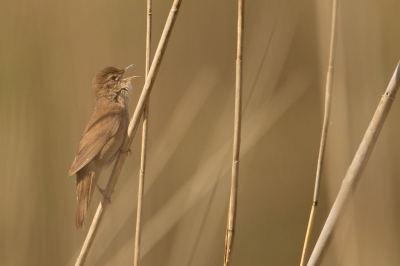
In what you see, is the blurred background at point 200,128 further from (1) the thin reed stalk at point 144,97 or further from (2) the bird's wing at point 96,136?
(1) the thin reed stalk at point 144,97

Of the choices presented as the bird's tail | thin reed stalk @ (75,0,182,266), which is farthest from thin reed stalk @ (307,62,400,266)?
the bird's tail

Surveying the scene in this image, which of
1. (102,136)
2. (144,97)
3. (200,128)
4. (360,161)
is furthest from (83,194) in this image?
(200,128)

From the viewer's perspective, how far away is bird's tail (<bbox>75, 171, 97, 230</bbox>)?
2.80 m

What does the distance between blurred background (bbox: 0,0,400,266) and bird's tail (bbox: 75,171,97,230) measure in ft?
0.76

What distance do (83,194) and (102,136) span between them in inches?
14.0

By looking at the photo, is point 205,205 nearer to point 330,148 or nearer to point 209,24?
point 330,148

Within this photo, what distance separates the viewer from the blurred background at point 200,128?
9.71 feet

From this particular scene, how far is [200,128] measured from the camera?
482 centimetres

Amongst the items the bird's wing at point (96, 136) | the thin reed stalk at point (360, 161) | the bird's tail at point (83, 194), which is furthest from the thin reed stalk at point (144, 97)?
the thin reed stalk at point (360, 161)

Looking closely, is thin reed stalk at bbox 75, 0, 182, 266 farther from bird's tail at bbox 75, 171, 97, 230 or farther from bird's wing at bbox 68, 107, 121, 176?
bird's wing at bbox 68, 107, 121, 176

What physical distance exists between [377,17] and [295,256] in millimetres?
2281

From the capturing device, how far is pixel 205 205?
3033 millimetres

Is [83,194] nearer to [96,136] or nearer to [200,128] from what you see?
[96,136]

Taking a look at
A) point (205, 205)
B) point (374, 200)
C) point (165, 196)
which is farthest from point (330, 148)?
point (165, 196)
